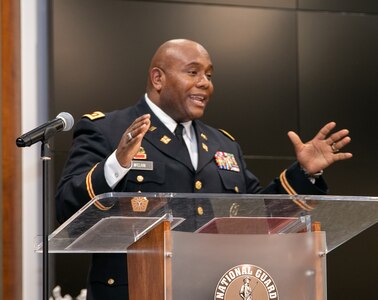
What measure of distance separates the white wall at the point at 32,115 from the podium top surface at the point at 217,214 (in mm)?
2373

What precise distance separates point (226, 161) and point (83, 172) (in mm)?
672

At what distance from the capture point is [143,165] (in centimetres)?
342

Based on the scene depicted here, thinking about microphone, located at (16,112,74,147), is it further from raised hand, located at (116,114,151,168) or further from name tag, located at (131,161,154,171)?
name tag, located at (131,161,154,171)

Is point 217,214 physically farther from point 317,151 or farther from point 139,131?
point 317,151

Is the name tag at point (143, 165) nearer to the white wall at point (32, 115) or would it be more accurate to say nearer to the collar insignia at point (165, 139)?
the collar insignia at point (165, 139)

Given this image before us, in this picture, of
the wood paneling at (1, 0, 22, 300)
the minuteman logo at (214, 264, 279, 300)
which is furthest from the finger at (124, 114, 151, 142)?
the wood paneling at (1, 0, 22, 300)

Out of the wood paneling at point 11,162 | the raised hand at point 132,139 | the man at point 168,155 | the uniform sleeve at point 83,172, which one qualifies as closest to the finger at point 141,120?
the raised hand at point 132,139

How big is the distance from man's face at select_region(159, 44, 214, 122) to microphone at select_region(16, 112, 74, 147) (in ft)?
3.11

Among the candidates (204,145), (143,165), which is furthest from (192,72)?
(143,165)

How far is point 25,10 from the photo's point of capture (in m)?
5.08

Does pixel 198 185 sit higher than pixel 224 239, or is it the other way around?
pixel 198 185

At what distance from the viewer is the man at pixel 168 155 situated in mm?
3156

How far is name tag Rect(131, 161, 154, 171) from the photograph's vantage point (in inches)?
134

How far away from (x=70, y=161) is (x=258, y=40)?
2.31m
